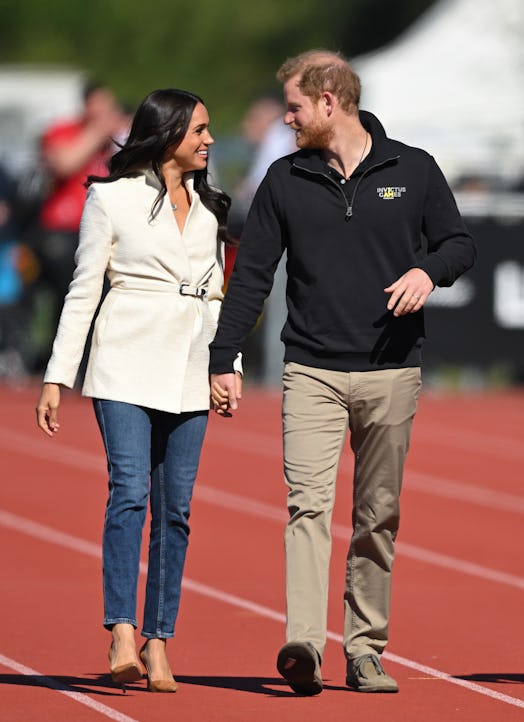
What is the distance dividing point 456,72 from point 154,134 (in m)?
30.1

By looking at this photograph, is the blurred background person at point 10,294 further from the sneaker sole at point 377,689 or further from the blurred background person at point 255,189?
the sneaker sole at point 377,689

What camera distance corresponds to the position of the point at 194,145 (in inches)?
269

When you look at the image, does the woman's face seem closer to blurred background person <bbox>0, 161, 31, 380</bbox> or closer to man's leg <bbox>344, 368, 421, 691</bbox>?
man's leg <bbox>344, 368, 421, 691</bbox>

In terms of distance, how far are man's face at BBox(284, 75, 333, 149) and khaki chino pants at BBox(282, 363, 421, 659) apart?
76 cm

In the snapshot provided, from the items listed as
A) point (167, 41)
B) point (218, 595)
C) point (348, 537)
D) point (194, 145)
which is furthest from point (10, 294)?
point (167, 41)

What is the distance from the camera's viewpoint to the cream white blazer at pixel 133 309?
22.0 feet

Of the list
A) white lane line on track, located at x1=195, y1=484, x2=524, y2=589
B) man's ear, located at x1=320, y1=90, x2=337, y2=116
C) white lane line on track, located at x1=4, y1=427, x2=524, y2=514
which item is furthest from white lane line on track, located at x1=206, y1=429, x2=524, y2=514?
man's ear, located at x1=320, y1=90, x2=337, y2=116

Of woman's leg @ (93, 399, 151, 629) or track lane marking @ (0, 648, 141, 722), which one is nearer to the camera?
track lane marking @ (0, 648, 141, 722)

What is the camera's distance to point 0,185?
61.1 feet

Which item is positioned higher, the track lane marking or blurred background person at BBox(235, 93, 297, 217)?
blurred background person at BBox(235, 93, 297, 217)

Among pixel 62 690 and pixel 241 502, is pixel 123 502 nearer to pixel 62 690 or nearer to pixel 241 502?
pixel 62 690

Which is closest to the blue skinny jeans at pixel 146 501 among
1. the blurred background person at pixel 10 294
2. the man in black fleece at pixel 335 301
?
the man in black fleece at pixel 335 301

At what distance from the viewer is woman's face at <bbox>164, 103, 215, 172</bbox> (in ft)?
22.3

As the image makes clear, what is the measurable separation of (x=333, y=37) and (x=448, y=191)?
177ft
